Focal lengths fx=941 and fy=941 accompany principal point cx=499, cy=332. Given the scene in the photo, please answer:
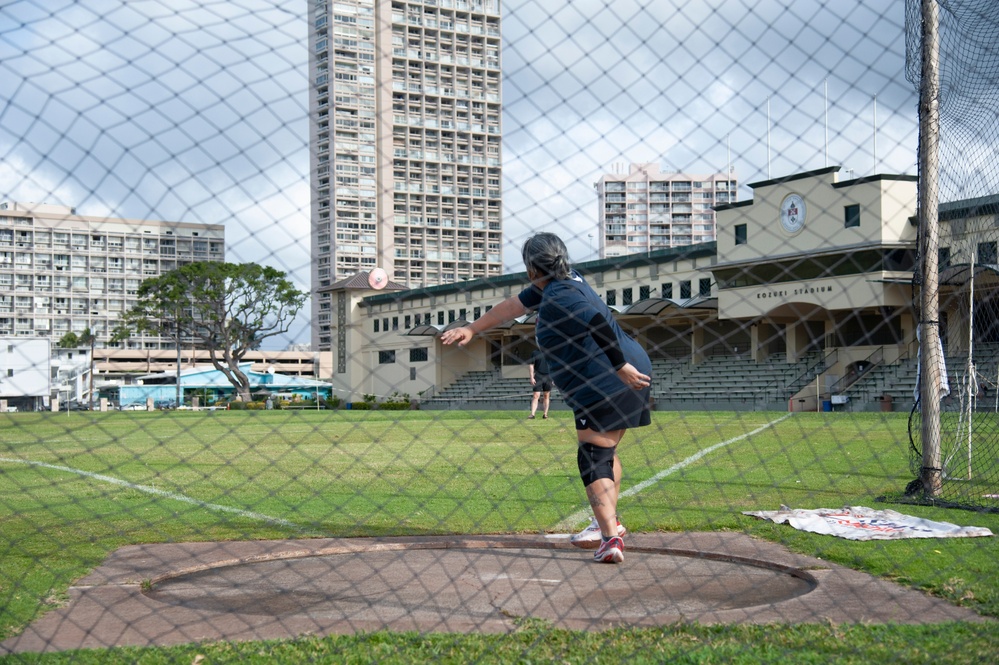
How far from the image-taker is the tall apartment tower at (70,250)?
4703 mm

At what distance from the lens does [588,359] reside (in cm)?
552

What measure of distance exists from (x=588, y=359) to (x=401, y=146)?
1.66 metres

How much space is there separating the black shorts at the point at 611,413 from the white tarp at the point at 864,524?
2.04m

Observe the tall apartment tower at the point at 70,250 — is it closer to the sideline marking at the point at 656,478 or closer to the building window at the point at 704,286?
the sideline marking at the point at 656,478

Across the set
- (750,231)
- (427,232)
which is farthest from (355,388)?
(750,231)

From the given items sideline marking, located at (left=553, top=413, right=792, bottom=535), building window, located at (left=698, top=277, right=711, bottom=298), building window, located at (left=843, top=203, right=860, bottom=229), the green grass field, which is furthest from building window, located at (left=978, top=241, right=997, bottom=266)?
building window, located at (left=698, top=277, right=711, bottom=298)

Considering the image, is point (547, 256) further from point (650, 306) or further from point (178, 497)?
point (650, 306)

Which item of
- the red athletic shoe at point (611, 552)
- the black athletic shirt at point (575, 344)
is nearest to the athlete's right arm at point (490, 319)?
the black athletic shirt at point (575, 344)

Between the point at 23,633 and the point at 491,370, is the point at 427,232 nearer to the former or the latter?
the point at 23,633

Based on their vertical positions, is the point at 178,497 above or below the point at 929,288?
below

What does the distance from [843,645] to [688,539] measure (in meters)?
2.85

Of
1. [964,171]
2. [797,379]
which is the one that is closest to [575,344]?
[964,171]

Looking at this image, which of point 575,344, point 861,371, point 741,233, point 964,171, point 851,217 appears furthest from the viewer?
point 741,233

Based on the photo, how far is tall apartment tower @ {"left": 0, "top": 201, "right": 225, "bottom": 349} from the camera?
4.70 meters
